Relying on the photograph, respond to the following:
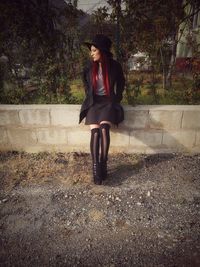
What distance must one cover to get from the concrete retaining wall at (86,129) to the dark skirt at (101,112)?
1.32ft

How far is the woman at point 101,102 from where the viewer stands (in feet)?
11.3

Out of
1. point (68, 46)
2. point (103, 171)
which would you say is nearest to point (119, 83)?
point (103, 171)

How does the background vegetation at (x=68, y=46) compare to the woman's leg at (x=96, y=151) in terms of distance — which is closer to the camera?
the woman's leg at (x=96, y=151)

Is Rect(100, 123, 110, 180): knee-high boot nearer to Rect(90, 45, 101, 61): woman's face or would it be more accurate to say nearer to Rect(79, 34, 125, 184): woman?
Rect(79, 34, 125, 184): woman

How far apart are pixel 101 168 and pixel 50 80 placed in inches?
75.1

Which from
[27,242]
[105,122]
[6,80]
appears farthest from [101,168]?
[6,80]

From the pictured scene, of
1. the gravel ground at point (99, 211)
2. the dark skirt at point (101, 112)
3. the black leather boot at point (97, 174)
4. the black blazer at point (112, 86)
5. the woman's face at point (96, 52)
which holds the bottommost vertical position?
the gravel ground at point (99, 211)

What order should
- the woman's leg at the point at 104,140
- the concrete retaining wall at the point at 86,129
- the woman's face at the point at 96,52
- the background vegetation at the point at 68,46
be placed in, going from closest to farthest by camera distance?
the woman's face at the point at 96,52, the woman's leg at the point at 104,140, the concrete retaining wall at the point at 86,129, the background vegetation at the point at 68,46

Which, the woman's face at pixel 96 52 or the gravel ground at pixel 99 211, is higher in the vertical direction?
the woman's face at pixel 96 52

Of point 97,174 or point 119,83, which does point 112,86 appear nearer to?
point 119,83

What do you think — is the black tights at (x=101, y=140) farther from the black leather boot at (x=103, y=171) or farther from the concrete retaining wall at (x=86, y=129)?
the concrete retaining wall at (x=86, y=129)

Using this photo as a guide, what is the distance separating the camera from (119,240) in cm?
259

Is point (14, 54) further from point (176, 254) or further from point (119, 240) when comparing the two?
point (176, 254)

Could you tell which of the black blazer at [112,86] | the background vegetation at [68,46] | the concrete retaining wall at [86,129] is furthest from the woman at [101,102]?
the background vegetation at [68,46]
